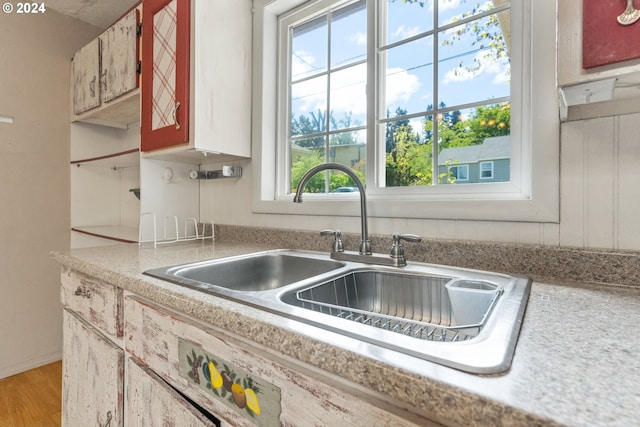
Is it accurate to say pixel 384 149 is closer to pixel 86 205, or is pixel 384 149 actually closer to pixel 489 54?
pixel 489 54

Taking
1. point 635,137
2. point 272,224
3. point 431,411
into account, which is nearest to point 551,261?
point 635,137

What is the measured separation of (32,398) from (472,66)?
2.82 m

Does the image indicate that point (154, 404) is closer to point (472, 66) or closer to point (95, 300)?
point (95, 300)

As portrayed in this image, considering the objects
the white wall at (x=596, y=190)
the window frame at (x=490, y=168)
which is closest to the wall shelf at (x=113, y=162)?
the window frame at (x=490, y=168)

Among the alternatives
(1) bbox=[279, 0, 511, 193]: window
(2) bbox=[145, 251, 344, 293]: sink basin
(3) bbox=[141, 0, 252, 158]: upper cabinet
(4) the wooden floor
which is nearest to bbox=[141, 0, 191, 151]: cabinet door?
(3) bbox=[141, 0, 252, 158]: upper cabinet

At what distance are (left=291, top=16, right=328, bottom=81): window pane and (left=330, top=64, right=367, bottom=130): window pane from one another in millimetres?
136

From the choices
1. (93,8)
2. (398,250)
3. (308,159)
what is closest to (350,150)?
(308,159)

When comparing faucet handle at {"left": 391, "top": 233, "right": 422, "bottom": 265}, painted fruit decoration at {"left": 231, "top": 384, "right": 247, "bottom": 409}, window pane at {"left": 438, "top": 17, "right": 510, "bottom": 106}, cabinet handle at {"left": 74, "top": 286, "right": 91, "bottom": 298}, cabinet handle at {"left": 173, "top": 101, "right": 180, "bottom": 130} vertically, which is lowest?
painted fruit decoration at {"left": 231, "top": 384, "right": 247, "bottom": 409}

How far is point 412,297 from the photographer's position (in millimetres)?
925

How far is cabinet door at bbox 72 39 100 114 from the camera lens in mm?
1904

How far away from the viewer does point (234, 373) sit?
1.98ft

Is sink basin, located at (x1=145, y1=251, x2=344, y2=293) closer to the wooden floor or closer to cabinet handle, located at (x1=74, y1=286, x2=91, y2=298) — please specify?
cabinet handle, located at (x1=74, y1=286, x2=91, y2=298)

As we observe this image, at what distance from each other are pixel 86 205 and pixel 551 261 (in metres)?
2.77

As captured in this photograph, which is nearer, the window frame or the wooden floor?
the window frame
